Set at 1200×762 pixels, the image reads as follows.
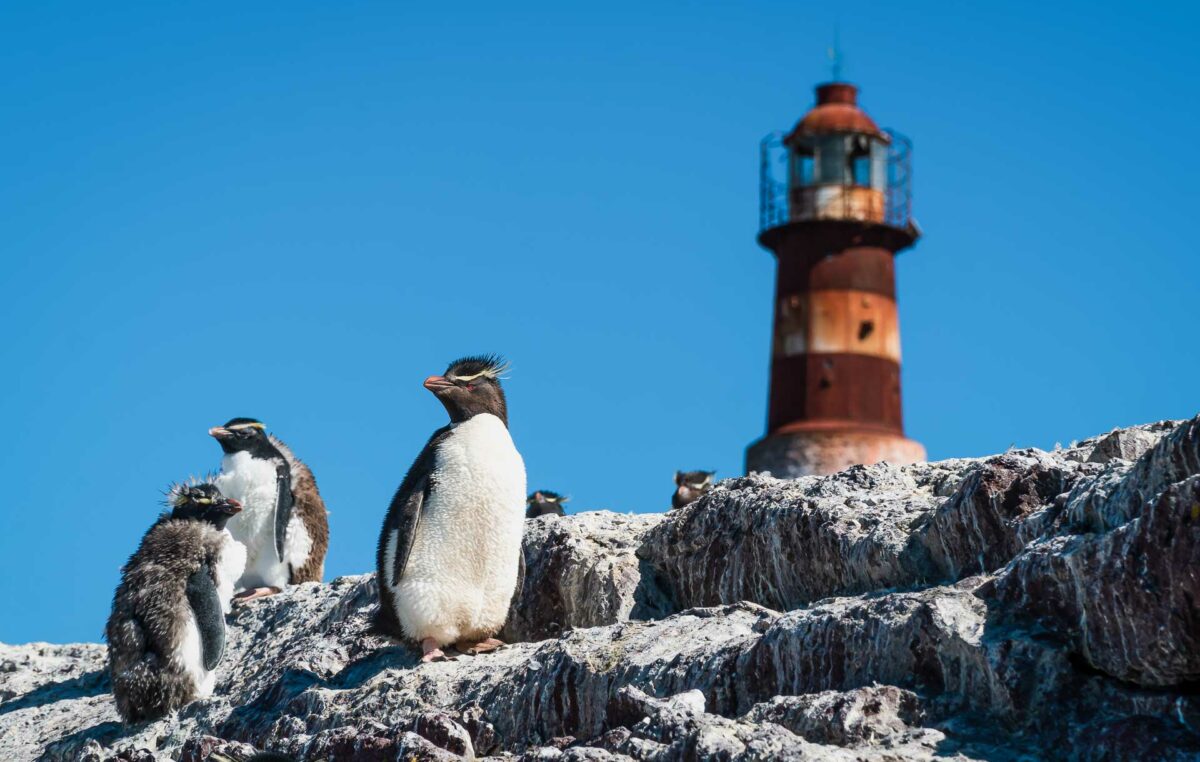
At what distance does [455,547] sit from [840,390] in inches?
1009

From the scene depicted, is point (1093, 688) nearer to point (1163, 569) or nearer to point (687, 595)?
point (1163, 569)

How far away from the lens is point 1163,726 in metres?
5.34

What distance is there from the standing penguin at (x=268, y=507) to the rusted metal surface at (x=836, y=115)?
24452mm

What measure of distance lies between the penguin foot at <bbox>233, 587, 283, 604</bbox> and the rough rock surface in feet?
5.02

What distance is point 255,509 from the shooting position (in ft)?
44.4

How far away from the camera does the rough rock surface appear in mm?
5530

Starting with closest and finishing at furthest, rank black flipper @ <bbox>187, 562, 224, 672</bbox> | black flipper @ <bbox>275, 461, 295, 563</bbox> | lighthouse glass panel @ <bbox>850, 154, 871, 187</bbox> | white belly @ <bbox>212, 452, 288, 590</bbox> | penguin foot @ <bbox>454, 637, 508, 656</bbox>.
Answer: penguin foot @ <bbox>454, 637, 508, 656</bbox> → black flipper @ <bbox>187, 562, 224, 672</bbox> → white belly @ <bbox>212, 452, 288, 590</bbox> → black flipper @ <bbox>275, 461, 295, 563</bbox> → lighthouse glass panel @ <bbox>850, 154, 871, 187</bbox>

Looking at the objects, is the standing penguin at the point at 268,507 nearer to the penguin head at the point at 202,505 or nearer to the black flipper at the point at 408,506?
the penguin head at the point at 202,505

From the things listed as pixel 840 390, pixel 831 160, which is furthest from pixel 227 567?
pixel 831 160

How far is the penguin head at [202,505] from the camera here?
A: 11328 mm

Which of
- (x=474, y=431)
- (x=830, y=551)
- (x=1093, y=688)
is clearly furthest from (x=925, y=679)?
(x=474, y=431)

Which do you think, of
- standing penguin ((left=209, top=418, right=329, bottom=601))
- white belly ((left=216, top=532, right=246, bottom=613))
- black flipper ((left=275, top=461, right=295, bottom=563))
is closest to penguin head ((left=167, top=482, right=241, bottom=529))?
white belly ((left=216, top=532, right=246, bottom=613))

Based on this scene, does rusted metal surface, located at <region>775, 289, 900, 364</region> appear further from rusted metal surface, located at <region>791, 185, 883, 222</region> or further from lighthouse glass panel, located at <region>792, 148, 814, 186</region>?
lighthouse glass panel, located at <region>792, 148, 814, 186</region>

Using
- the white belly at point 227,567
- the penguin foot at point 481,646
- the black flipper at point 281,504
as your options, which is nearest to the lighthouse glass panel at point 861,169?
the black flipper at point 281,504
